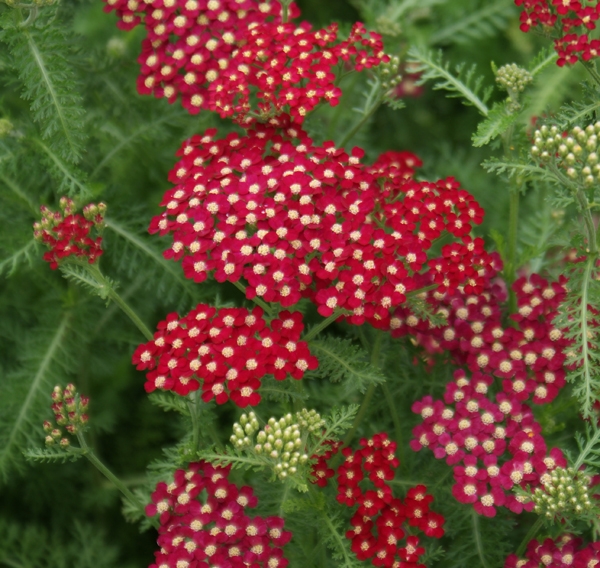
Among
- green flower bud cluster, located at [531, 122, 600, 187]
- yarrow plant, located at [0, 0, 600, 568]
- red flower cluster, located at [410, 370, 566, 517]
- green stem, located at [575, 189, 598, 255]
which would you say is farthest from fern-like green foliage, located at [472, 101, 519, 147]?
red flower cluster, located at [410, 370, 566, 517]

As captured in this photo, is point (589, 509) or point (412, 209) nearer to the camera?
point (589, 509)

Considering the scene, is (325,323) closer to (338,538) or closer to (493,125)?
(338,538)

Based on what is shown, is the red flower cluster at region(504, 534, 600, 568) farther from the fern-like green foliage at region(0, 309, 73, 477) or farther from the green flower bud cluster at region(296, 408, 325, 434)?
the fern-like green foliage at region(0, 309, 73, 477)

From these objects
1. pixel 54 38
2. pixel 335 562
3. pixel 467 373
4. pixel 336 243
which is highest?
pixel 54 38

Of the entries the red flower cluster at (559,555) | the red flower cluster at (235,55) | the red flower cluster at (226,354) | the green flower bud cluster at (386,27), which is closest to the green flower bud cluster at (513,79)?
the red flower cluster at (235,55)

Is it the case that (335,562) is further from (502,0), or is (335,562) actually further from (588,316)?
(502,0)

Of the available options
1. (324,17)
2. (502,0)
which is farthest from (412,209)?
→ (324,17)

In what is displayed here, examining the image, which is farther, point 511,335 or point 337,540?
point 511,335

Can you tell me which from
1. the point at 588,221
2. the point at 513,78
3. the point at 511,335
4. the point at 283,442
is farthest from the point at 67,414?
the point at 513,78
